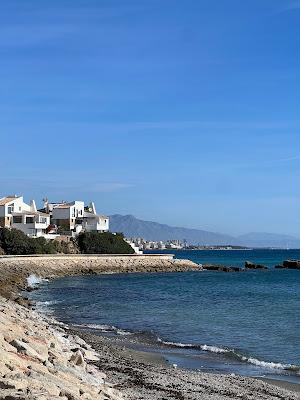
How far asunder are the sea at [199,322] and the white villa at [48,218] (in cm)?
4149

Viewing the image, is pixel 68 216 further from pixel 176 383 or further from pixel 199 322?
pixel 176 383

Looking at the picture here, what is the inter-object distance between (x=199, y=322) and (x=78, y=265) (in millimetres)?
46684

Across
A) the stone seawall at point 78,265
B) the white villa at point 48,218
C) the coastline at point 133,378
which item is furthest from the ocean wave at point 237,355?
the white villa at point 48,218

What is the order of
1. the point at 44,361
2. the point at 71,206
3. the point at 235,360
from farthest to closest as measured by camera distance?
the point at 71,206, the point at 235,360, the point at 44,361

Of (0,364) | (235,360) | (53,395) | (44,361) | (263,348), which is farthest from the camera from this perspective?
(263,348)

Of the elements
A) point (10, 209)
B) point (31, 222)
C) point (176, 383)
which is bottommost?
point (176, 383)

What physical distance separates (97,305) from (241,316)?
9243 millimetres

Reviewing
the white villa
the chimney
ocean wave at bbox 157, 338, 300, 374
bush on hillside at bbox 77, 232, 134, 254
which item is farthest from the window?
ocean wave at bbox 157, 338, 300, 374

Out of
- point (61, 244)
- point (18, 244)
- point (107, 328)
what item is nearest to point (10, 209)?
point (61, 244)

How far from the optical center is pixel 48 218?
314ft

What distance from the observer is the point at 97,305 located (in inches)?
1438

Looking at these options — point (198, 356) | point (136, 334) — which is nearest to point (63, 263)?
point (136, 334)

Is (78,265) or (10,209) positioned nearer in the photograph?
(78,265)

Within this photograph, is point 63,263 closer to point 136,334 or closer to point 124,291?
point 124,291
